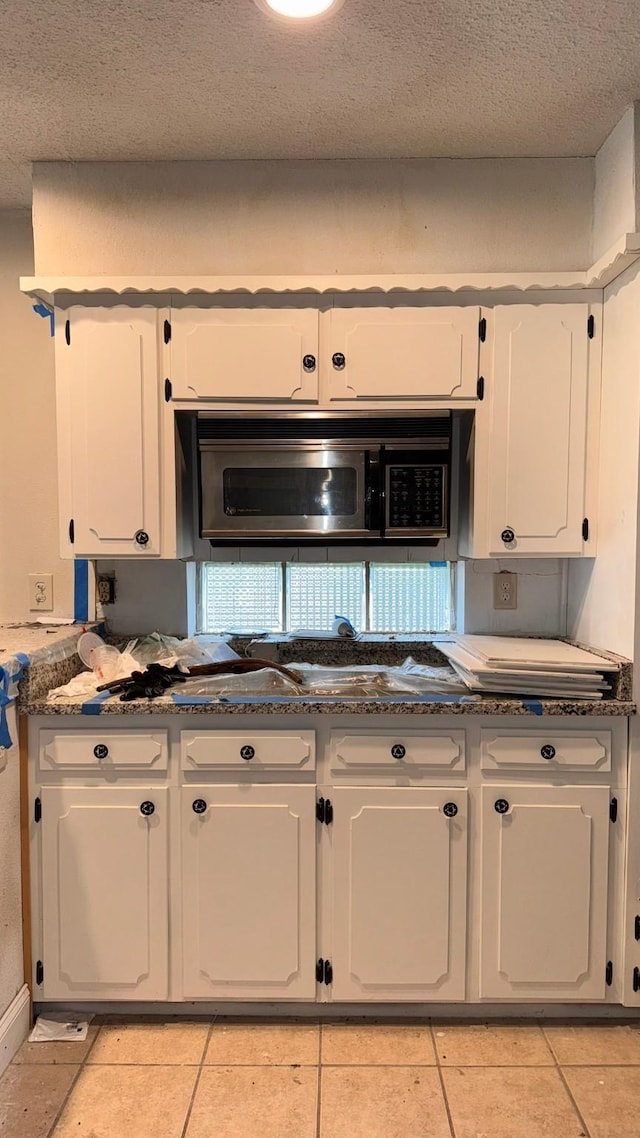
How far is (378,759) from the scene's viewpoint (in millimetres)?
1896

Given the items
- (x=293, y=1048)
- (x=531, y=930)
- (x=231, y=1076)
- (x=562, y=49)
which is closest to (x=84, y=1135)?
(x=231, y=1076)

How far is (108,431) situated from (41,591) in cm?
71

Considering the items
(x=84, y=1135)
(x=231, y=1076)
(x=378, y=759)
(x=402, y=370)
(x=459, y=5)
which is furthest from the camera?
(x=402, y=370)

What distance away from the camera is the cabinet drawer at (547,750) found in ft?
6.21

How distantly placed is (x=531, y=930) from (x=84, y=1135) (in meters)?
1.21

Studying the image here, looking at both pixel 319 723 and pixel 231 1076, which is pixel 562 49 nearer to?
pixel 319 723

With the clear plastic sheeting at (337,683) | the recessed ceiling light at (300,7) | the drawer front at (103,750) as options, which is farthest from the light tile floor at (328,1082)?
the recessed ceiling light at (300,7)

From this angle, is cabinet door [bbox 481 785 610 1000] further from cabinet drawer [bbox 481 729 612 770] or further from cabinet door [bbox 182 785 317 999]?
cabinet door [bbox 182 785 317 999]

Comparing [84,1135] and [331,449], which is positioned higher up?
[331,449]

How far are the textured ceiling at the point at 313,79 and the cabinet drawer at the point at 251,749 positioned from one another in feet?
5.47

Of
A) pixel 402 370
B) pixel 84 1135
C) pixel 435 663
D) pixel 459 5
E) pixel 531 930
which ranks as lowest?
pixel 84 1135

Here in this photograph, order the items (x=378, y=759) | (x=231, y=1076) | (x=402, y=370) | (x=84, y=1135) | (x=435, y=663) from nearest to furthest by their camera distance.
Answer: (x=84, y=1135) → (x=231, y=1076) → (x=378, y=759) → (x=402, y=370) → (x=435, y=663)

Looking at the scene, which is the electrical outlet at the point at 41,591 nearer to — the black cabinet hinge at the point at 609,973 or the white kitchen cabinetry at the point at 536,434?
the white kitchen cabinetry at the point at 536,434

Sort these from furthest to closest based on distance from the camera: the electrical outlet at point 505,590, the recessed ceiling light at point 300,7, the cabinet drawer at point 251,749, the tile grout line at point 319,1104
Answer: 1. the electrical outlet at point 505,590
2. the cabinet drawer at point 251,749
3. the tile grout line at point 319,1104
4. the recessed ceiling light at point 300,7
